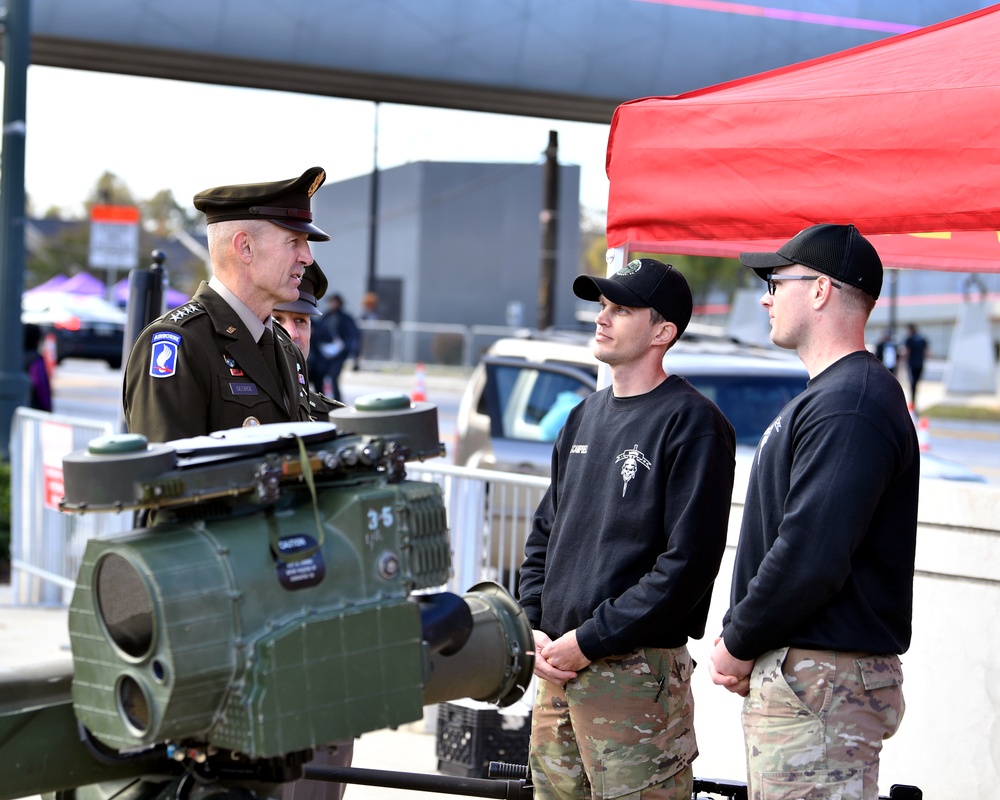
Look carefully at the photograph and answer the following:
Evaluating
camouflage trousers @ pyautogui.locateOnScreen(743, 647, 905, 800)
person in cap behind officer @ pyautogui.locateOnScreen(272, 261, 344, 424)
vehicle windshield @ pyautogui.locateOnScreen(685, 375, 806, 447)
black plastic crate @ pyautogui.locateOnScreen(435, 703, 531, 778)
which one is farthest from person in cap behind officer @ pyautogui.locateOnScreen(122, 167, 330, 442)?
vehicle windshield @ pyautogui.locateOnScreen(685, 375, 806, 447)

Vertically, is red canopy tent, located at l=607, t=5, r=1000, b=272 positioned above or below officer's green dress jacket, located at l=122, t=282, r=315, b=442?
above

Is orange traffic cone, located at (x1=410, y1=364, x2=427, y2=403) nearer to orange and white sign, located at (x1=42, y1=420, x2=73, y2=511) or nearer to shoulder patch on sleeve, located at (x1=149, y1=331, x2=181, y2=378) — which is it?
orange and white sign, located at (x1=42, y1=420, x2=73, y2=511)

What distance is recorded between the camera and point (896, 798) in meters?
3.31

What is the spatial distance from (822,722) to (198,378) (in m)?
1.76

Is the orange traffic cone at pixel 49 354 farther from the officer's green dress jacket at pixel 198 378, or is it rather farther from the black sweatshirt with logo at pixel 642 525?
the black sweatshirt with logo at pixel 642 525

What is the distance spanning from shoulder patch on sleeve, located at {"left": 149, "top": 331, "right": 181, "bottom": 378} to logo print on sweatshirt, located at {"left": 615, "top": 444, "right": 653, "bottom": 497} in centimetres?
120

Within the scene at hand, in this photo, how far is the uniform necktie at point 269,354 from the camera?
3.42 m

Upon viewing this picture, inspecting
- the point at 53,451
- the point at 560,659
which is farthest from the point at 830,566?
the point at 53,451

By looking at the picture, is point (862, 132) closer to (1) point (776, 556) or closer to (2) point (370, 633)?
(1) point (776, 556)

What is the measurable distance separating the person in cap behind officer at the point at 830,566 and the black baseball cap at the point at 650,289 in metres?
0.53

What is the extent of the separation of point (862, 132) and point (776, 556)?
58.6 inches

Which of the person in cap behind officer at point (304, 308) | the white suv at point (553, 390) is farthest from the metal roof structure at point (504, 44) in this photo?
the person in cap behind officer at point (304, 308)

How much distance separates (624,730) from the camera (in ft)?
10.7

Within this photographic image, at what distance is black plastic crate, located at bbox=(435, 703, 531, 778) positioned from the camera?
17.0 feet
